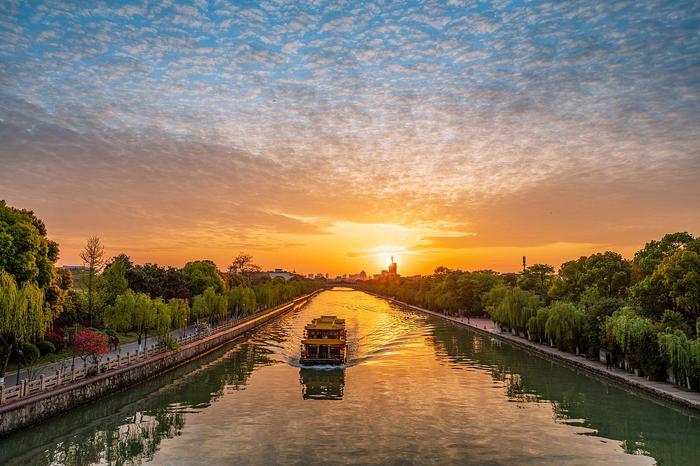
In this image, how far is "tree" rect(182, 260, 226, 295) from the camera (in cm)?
9625

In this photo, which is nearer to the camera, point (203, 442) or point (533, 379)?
point (203, 442)

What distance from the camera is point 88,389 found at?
104 feet

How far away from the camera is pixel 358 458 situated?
22625 mm

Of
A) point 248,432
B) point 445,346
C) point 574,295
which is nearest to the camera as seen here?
point 248,432

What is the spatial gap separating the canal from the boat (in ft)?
5.74

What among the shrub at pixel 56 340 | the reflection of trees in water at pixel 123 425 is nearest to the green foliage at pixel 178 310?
the reflection of trees in water at pixel 123 425

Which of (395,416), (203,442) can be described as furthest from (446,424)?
(203,442)

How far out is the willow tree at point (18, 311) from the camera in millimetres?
28984

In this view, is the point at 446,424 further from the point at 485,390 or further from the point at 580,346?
the point at 580,346

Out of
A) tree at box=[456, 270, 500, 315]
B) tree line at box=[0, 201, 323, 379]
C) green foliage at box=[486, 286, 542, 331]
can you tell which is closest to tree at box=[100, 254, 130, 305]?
tree line at box=[0, 201, 323, 379]

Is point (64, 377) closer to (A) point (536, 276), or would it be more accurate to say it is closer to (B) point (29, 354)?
(B) point (29, 354)

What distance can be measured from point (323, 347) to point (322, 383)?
9.87 meters

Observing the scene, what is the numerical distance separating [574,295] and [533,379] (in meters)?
34.3

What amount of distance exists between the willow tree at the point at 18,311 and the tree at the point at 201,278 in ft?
205
